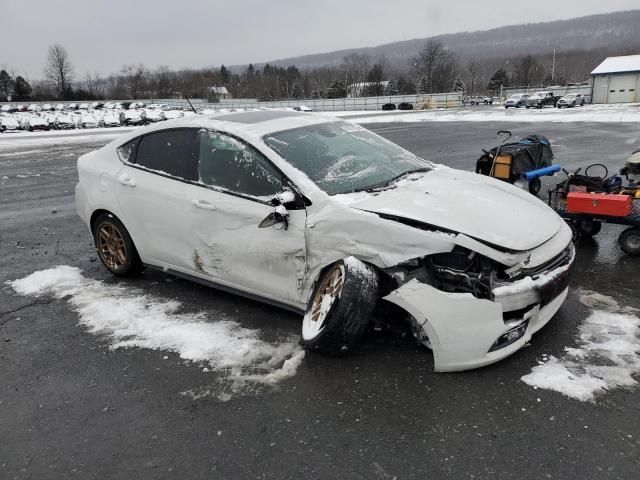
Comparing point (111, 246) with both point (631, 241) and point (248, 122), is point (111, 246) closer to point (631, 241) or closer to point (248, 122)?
point (248, 122)

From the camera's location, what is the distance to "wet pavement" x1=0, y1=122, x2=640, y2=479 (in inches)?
99.2

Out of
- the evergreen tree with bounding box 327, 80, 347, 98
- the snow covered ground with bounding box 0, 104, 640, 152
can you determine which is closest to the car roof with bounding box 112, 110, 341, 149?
the snow covered ground with bounding box 0, 104, 640, 152

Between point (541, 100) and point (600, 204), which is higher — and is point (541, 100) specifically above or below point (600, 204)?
above

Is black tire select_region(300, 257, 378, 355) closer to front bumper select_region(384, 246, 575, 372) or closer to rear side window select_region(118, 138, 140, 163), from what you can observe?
front bumper select_region(384, 246, 575, 372)

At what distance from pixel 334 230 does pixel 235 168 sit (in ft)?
3.61

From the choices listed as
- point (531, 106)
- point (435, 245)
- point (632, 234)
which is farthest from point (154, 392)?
point (531, 106)

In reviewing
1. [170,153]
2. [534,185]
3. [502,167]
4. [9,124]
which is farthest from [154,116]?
[170,153]

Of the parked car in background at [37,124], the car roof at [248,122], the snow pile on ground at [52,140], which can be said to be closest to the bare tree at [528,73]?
the parked car in background at [37,124]

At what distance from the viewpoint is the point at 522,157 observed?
7113 millimetres

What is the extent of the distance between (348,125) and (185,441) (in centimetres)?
335

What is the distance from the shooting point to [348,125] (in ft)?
16.5

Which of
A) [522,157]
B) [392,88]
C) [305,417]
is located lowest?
[305,417]

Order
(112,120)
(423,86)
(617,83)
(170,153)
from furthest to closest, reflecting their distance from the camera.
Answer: (423,86) < (617,83) < (112,120) < (170,153)

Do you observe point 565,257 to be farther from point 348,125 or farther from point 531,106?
point 531,106
